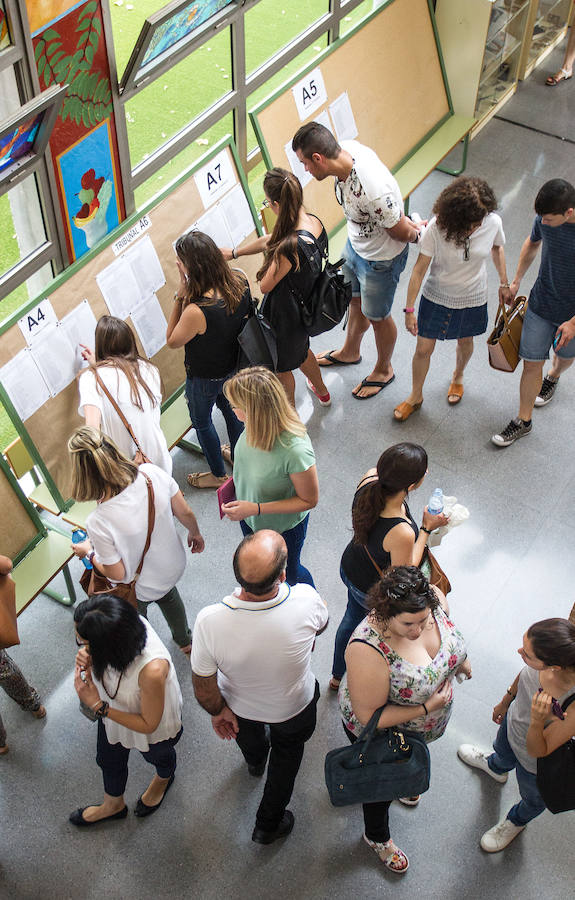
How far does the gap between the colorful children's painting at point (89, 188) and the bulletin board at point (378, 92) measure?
3.68ft

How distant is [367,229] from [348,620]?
225 cm

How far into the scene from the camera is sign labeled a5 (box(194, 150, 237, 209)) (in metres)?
4.70

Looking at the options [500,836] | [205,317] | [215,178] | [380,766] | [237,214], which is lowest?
[500,836]

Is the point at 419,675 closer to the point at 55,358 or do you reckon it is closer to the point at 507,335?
the point at 55,358

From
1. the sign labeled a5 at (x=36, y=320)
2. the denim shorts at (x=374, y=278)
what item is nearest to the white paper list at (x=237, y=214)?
the denim shorts at (x=374, y=278)

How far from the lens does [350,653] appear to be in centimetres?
284

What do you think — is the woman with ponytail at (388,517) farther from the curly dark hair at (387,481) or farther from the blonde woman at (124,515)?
the blonde woman at (124,515)

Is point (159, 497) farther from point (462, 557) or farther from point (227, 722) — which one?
point (462, 557)

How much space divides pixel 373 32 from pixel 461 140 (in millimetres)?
1463

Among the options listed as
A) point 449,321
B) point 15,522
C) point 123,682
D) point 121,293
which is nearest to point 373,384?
point 449,321

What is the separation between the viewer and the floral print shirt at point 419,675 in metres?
2.81

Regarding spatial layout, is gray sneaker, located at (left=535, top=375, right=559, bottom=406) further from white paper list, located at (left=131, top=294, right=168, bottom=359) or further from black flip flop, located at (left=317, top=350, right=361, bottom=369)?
white paper list, located at (left=131, top=294, right=168, bottom=359)

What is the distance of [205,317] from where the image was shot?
4020 mm

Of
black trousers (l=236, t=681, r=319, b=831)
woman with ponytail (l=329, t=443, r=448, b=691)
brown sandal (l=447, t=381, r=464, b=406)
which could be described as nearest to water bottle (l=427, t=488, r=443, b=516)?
woman with ponytail (l=329, t=443, r=448, b=691)
